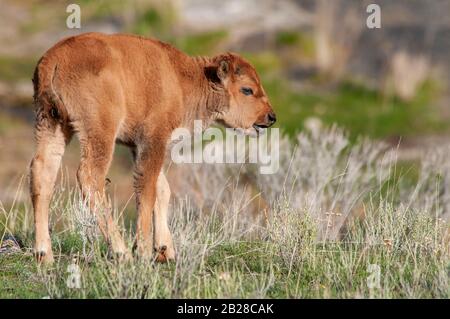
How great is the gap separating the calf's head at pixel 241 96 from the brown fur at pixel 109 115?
0.48m

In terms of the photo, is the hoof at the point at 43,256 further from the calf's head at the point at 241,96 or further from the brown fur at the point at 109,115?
the calf's head at the point at 241,96

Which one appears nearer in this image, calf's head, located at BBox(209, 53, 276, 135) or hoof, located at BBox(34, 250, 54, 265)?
hoof, located at BBox(34, 250, 54, 265)

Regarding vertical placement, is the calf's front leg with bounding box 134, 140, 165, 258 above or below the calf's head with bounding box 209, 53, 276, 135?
below

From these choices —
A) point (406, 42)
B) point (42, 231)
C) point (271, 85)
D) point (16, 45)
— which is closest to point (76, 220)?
point (42, 231)

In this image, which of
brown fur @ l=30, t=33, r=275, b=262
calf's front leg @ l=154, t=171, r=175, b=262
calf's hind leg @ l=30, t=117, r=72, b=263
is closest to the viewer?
brown fur @ l=30, t=33, r=275, b=262

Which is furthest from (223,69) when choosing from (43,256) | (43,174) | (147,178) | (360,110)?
(360,110)

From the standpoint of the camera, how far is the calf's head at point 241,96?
10461 millimetres

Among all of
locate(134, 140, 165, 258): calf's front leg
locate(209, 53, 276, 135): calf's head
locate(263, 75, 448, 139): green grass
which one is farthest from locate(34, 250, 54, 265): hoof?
locate(263, 75, 448, 139): green grass

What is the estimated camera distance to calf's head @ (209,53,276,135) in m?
10.5

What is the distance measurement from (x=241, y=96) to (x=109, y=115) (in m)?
1.95

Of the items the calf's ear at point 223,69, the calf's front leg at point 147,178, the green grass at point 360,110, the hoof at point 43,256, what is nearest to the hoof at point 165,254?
the calf's front leg at point 147,178

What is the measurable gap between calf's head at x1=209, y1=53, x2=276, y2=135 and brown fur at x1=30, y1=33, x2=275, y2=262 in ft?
1.56

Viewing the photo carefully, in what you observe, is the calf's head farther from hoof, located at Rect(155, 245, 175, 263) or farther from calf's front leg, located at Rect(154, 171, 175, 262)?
hoof, located at Rect(155, 245, 175, 263)

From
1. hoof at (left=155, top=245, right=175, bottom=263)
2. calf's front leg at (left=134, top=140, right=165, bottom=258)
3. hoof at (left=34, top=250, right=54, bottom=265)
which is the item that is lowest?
hoof at (left=155, top=245, right=175, bottom=263)
